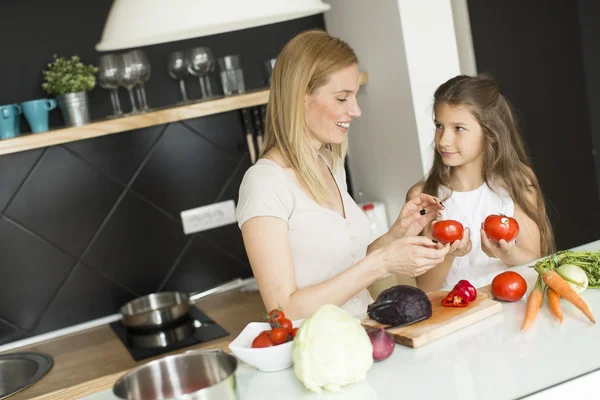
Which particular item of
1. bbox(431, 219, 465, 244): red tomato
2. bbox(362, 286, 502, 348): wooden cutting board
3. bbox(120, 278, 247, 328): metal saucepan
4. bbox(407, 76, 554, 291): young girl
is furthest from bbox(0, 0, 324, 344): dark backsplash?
bbox(362, 286, 502, 348): wooden cutting board

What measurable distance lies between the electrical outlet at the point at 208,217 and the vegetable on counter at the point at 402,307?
1.61 m

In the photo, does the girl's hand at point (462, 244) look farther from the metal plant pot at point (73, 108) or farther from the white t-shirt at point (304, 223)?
the metal plant pot at point (73, 108)

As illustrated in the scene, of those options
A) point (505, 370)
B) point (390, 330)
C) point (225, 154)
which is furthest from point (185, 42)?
point (505, 370)

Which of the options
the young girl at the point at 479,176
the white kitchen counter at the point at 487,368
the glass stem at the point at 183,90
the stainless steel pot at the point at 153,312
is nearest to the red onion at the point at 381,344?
the white kitchen counter at the point at 487,368

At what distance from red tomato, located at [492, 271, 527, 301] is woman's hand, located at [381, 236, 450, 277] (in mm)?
134

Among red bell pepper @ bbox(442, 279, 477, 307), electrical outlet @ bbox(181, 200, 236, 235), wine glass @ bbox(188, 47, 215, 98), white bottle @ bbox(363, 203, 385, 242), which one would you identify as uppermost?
wine glass @ bbox(188, 47, 215, 98)

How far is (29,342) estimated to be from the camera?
2779 millimetres

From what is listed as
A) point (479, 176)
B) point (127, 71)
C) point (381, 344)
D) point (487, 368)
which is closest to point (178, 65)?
point (127, 71)

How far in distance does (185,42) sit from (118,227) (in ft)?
2.55

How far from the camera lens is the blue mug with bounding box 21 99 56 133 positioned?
253 centimetres

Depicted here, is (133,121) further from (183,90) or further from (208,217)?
(208,217)

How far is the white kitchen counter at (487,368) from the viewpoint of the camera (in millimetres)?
1185

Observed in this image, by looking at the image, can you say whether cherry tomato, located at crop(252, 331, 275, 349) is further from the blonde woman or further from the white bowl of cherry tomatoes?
the blonde woman

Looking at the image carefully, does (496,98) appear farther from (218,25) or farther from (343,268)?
(218,25)
